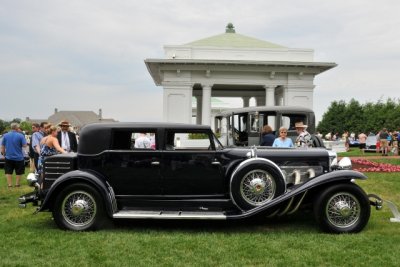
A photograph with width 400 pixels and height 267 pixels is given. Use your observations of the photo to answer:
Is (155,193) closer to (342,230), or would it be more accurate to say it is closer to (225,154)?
(225,154)

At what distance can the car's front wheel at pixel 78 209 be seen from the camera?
19.9ft

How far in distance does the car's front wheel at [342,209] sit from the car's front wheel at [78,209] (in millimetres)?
3151

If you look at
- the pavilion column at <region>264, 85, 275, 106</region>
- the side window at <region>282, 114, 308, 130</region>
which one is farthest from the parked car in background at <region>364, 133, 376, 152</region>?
the side window at <region>282, 114, 308, 130</region>

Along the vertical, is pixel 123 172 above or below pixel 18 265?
above

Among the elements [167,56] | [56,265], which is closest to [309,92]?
[167,56]

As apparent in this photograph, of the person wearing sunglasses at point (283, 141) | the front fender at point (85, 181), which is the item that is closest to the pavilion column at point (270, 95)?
the person wearing sunglasses at point (283, 141)

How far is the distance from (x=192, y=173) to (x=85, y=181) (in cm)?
155

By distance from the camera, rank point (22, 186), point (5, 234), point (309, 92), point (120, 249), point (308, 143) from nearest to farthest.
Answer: point (120, 249) → point (5, 234) → point (308, 143) → point (22, 186) → point (309, 92)

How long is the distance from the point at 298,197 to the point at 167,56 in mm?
24369

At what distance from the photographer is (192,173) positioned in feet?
20.3

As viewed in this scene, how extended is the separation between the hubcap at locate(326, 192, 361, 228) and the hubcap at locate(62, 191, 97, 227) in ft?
11.1

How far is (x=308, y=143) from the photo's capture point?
8953 millimetres

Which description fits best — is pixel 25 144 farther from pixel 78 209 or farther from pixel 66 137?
pixel 78 209

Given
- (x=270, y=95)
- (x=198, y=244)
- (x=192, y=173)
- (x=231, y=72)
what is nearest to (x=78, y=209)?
(x=192, y=173)
